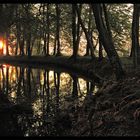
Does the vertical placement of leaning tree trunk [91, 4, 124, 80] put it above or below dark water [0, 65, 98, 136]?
above

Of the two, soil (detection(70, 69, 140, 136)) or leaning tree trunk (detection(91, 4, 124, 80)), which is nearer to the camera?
soil (detection(70, 69, 140, 136))

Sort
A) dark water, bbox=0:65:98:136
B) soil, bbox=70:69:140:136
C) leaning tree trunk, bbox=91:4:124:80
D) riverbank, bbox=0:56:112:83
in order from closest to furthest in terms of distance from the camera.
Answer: soil, bbox=70:69:140:136, dark water, bbox=0:65:98:136, leaning tree trunk, bbox=91:4:124:80, riverbank, bbox=0:56:112:83

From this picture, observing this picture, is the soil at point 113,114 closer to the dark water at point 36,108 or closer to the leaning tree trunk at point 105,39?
the dark water at point 36,108

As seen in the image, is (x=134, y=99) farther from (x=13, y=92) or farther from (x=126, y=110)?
(x=13, y=92)

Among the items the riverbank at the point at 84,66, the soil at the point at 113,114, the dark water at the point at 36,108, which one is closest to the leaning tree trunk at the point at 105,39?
the soil at the point at 113,114

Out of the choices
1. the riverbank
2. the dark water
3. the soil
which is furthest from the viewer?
A: the riverbank

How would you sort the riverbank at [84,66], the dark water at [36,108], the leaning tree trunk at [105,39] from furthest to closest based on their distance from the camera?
1. the riverbank at [84,66]
2. the leaning tree trunk at [105,39]
3. the dark water at [36,108]

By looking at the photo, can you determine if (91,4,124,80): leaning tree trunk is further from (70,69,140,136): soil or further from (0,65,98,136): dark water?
(0,65,98,136): dark water

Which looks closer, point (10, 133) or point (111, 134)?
point (111, 134)

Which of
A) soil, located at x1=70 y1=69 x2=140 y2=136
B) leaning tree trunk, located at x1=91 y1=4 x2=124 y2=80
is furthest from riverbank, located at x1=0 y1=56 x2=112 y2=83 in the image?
soil, located at x1=70 y1=69 x2=140 y2=136

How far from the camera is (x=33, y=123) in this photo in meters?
15.6

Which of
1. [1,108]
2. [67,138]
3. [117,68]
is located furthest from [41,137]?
[117,68]

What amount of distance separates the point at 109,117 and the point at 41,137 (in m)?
2.72

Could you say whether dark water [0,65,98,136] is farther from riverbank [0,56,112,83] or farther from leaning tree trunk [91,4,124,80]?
riverbank [0,56,112,83]
